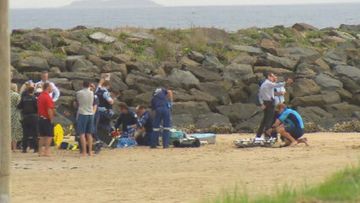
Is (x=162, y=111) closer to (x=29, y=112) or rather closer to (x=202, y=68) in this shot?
(x=29, y=112)

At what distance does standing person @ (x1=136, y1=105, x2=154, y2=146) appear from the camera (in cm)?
2170

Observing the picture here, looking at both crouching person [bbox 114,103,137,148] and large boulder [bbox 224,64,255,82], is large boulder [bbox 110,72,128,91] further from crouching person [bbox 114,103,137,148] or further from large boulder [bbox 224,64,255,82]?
crouching person [bbox 114,103,137,148]

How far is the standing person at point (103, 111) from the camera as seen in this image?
20.9m

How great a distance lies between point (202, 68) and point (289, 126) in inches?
461

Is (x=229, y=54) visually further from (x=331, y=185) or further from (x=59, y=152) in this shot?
(x=331, y=185)

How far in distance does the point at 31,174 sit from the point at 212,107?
12975 mm

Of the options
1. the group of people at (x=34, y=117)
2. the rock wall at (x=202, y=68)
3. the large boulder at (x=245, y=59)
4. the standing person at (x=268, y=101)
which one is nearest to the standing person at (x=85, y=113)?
the group of people at (x=34, y=117)

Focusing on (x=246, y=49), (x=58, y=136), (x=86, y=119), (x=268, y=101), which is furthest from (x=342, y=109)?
(x=86, y=119)

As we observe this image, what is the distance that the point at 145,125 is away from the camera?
21875 millimetres

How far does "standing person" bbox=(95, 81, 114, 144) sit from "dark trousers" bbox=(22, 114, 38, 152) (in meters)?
1.36

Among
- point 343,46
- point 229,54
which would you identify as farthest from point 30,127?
point 343,46

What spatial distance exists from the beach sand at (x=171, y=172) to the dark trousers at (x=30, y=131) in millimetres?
411

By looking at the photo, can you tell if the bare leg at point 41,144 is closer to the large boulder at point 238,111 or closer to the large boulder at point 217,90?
the large boulder at point 238,111

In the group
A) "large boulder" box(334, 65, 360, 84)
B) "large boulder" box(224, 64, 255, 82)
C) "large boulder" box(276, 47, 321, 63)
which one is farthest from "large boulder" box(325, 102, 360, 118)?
"large boulder" box(276, 47, 321, 63)
